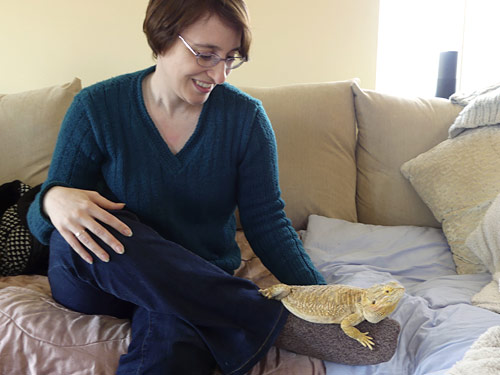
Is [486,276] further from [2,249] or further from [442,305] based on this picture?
[2,249]

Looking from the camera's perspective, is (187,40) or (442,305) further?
(442,305)

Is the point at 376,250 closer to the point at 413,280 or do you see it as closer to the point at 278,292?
the point at 413,280

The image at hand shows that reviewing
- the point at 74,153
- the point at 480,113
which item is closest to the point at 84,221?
the point at 74,153

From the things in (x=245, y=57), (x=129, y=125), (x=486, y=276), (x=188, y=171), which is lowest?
(x=486, y=276)

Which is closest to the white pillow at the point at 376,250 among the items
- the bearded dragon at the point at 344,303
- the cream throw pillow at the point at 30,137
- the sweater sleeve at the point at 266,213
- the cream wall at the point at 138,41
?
the sweater sleeve at the point at 266,213

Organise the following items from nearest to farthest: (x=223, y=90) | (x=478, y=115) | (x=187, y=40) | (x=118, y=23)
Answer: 1. (x=187, y=40)
2. (x=223, y=90)
3. (x=478, y=115)
4. (x=118, y=23)

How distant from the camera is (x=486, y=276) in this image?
55.5 inches

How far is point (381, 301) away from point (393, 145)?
3.00 ft

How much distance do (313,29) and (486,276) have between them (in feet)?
4.27

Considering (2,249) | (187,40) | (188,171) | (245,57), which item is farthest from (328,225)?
(2,249)

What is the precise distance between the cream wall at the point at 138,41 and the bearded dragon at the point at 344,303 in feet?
4.44

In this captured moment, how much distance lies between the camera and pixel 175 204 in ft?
4.10

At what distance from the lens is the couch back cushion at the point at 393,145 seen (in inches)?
68.3

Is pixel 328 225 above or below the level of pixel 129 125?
below
